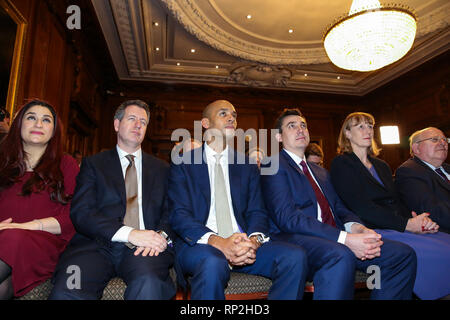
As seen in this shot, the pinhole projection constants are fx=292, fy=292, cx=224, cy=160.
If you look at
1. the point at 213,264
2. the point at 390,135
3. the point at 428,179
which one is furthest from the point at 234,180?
the point at 390,135

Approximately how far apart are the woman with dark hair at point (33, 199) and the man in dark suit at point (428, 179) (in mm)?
2614

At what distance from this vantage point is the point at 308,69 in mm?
7082

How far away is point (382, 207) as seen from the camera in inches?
87.3

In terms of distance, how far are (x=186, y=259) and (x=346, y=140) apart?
1854mm

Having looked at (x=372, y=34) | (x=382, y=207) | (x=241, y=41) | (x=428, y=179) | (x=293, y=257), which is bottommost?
(x=293, y=257)

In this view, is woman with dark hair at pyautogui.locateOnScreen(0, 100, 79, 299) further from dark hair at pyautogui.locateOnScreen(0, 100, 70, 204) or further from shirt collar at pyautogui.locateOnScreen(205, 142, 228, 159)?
shirt collar at pyautogui.locateOnScreen(205, 142, 228, 159)

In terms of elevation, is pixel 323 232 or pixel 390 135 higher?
pixel 390 135

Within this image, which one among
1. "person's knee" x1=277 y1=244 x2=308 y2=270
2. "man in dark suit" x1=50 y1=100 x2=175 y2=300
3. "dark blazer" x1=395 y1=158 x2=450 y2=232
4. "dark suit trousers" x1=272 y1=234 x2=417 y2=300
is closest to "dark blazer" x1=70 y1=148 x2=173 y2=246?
"man in dark suit" x1=50 y1=100 x2=175 y2=300

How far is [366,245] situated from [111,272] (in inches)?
57.4

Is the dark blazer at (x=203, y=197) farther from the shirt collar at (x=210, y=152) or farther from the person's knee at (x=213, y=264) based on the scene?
the person's knee at (x=213, y=264)

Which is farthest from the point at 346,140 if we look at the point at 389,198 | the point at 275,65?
the point at 275,65

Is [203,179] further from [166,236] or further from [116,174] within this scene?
[116,174]

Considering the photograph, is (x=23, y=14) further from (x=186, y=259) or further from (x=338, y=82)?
(x=338, y=82)

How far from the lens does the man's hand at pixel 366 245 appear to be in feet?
5.63
